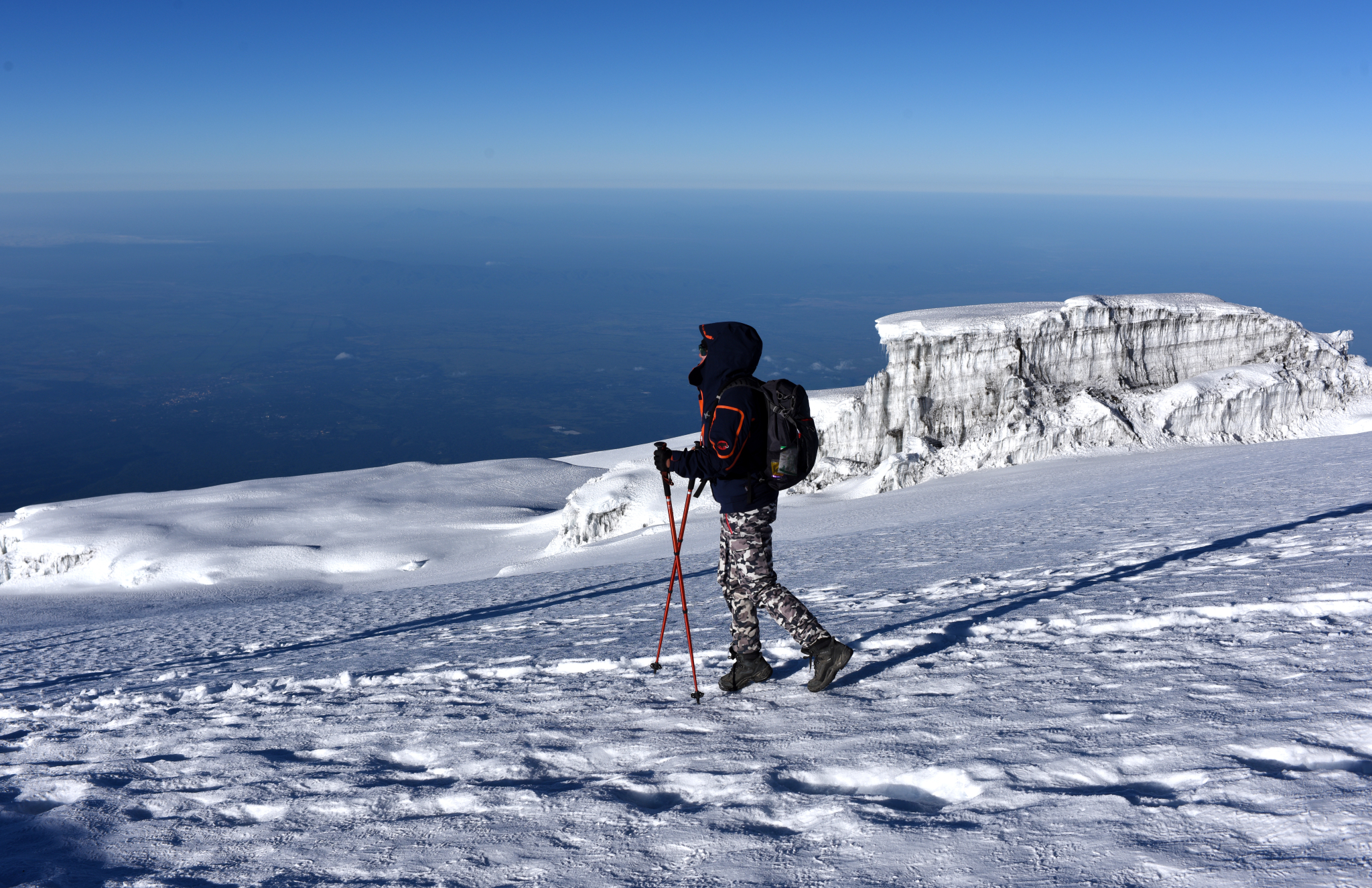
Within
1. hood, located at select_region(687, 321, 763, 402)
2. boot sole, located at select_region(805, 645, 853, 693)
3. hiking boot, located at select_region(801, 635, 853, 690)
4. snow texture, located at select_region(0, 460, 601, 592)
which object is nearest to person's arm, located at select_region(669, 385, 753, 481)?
hood, located at select_region(687, 321, 763, 402)

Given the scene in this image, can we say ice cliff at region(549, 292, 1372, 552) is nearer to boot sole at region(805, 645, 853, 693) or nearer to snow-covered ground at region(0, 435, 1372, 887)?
snow-covered ground at region(0, 435, 1372, 887)

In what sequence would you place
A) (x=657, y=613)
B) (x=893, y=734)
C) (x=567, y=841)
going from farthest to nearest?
(x=657, y=613) < (x=893, y=734) < (x=567, y=841)

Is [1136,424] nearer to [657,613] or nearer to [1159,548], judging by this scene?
[1159,548]

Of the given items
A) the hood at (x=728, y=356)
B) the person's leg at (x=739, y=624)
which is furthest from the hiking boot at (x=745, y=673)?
the hood at (x=728, y=356)

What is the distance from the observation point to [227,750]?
498 cm

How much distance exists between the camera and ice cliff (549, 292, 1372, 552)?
24750mm

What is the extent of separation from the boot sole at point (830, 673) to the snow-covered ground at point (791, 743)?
9 centimetres

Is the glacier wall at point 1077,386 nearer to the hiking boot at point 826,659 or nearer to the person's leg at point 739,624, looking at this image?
the person's leg at point 739,624

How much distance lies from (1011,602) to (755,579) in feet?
10.8

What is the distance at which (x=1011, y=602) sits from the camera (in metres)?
7.16

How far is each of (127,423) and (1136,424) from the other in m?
171

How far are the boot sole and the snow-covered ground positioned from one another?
0.30ft

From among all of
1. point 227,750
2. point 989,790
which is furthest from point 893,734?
point 227,750

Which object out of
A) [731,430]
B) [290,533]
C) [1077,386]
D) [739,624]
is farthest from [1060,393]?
[290,533]
